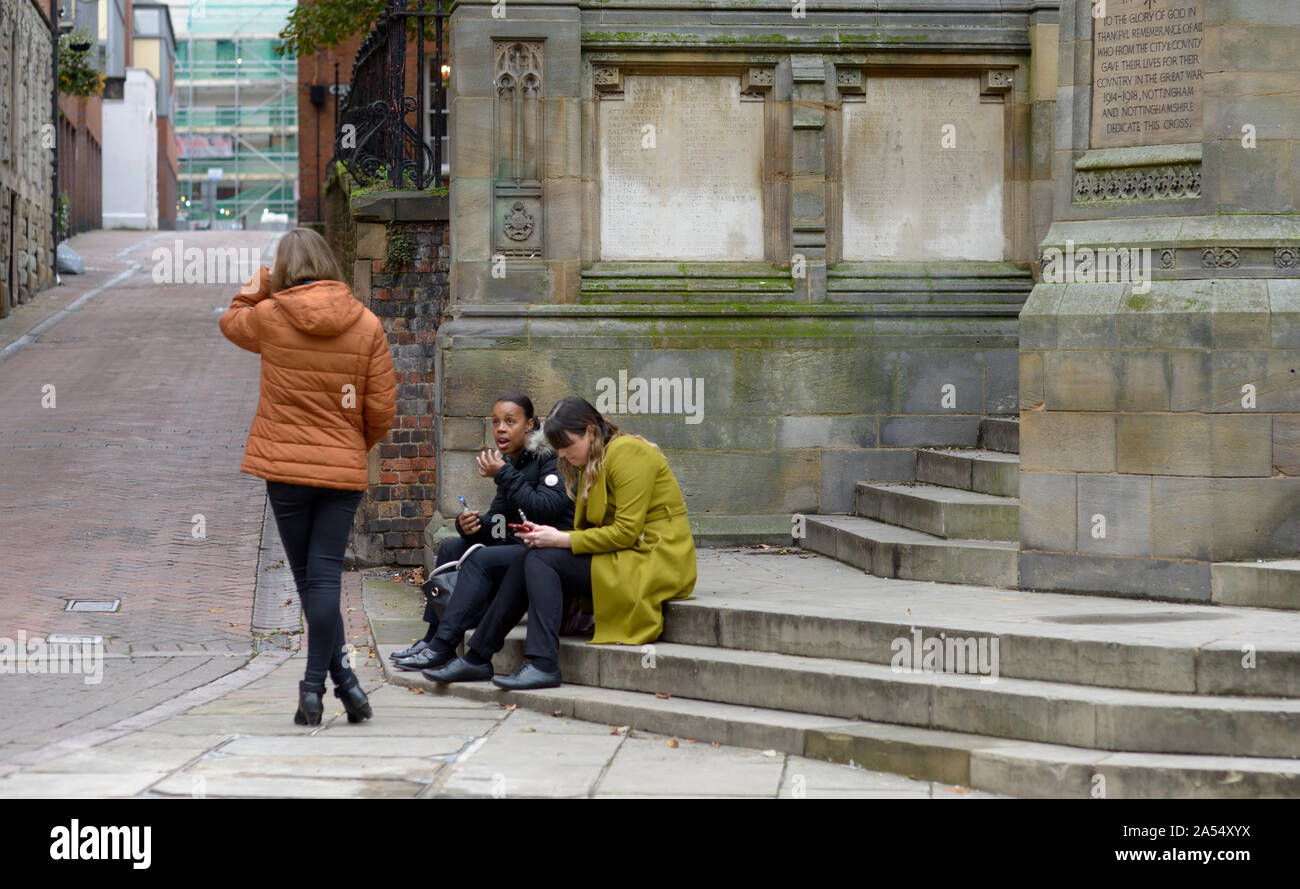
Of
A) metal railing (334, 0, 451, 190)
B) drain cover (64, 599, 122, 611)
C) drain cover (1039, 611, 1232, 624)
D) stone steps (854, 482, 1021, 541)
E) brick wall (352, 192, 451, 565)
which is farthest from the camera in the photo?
brick wall (352, 192, 451, 565)

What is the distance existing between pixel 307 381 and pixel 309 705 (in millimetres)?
1393

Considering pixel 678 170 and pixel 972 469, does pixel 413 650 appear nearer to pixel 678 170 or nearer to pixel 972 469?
pixel 972 469

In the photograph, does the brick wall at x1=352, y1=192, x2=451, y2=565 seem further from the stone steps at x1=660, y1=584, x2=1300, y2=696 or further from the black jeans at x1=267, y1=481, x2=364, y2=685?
the black jeans at x1=267, y1=481, x2=364, y2=685

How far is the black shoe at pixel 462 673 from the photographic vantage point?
7.59m

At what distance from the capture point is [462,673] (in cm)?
759

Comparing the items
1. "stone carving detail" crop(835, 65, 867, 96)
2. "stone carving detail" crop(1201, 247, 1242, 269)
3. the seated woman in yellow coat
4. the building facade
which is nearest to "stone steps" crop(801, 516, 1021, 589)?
the seated woman in yellow coat

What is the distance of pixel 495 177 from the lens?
10359mm

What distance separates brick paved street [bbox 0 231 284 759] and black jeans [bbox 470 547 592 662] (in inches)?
65.4

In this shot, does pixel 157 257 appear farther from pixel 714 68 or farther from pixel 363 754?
pixel 363 754

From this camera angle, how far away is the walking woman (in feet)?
21.6

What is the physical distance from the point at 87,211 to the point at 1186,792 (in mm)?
52945

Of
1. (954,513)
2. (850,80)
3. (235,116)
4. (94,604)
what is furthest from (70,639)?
(235,116)

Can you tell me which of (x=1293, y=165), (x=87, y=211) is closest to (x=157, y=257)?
(x=87, y=211)

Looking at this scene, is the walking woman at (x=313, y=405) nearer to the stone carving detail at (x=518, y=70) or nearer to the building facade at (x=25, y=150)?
the stone carving detail at (x=518, y=70)
